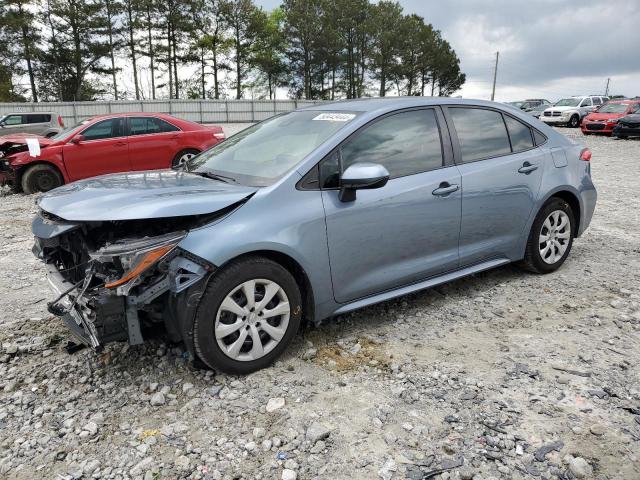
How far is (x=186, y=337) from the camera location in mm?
2844

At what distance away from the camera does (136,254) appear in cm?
272

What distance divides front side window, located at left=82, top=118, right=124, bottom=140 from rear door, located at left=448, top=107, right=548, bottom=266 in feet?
25.4

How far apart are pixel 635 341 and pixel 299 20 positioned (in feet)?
166

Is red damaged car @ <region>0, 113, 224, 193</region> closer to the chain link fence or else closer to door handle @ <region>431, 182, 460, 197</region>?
door handle @ <region>431, 182, 460, 197</region>

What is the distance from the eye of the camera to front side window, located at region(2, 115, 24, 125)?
60.0 ft

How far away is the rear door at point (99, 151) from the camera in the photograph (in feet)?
31.8

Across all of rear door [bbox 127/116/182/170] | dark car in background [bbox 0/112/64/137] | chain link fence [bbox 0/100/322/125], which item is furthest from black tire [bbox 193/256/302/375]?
chain link fence [bbox 0/100/322/125]

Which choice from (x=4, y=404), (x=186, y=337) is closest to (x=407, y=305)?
(x=186, y=337)

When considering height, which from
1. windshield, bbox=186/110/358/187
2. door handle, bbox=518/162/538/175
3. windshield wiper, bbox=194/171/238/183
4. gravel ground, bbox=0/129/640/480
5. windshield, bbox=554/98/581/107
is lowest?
gravel ground, bbox=0/129/640/480

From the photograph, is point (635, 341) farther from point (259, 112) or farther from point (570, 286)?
point (259, 112)

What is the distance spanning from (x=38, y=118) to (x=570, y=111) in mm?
25381

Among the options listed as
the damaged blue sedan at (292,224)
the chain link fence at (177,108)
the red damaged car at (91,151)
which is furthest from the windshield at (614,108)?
the damaged blue sedan at (292,224)

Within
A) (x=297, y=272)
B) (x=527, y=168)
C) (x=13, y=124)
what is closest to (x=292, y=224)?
(x=297, y=272)

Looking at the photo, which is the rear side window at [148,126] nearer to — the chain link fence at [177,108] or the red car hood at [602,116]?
the red car hood at [602,116]
